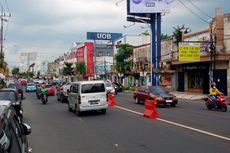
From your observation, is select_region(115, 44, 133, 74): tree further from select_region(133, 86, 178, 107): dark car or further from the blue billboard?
the blue billboard

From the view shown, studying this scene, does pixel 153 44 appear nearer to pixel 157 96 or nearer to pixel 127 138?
pixel 157 96

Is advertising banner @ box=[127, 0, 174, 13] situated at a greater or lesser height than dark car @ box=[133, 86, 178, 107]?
greater

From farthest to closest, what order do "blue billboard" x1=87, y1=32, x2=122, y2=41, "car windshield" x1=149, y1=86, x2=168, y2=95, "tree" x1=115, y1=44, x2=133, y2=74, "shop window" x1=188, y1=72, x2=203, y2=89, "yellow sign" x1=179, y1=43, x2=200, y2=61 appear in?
"blue billboard" x1=87, y1=32, x2=122, y2=41 → "tree" x1=115, y1=44, x2=133, y2=74 → "shop window" x1=188, y1=72, x2=203, y2=89 → "yellow sign" x1=179, y1=43, x2=200, y2=61 → "car windshield" x1=149, y1=86, x2=168, y2=95

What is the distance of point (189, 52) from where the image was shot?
36844mm

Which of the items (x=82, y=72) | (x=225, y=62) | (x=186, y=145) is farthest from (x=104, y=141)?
(x=82, y=72)

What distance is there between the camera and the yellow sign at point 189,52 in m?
36.7

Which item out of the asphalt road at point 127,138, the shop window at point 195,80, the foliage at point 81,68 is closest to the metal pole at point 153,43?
the shop window at point 195,80

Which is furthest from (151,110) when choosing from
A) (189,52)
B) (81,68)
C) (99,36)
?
(81,68)

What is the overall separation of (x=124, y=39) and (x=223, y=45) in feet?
158

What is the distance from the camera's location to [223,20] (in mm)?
37469

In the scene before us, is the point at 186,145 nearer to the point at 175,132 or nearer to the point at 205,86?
the point at 175,132

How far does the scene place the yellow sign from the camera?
120 feet

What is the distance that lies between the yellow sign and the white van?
19247 millimetres

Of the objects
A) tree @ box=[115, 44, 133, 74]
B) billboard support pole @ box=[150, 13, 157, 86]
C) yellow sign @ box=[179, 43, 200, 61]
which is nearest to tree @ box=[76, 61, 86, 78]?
tree @ box=[115, 44, 133, 74]
